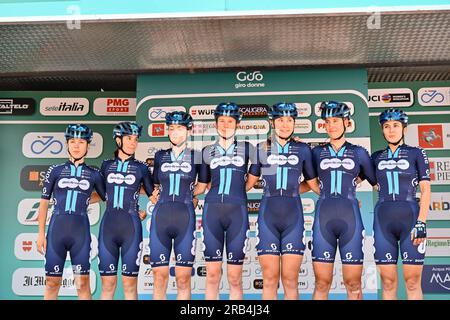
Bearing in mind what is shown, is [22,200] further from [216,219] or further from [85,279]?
[216,219]

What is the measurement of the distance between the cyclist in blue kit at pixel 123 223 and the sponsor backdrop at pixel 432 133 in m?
2.71

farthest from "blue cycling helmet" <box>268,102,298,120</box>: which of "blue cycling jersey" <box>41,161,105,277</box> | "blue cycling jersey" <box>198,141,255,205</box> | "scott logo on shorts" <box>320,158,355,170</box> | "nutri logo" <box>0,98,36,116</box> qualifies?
"nutri logo" <box>0,98,36,116</box>

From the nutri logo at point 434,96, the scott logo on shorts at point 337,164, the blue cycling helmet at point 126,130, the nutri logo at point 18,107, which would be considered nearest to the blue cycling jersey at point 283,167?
the scott logo on shorts at point 337,164

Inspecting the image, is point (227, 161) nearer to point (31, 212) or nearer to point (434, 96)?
point (31, 212)

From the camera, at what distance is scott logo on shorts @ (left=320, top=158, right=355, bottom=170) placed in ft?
12.4

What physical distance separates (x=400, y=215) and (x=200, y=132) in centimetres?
212

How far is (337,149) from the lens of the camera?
3857 millimetres

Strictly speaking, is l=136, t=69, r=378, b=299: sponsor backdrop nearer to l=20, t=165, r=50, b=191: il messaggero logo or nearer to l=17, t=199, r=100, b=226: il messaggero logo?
l=17, t=199, r=100, b=226: il messaggero logo

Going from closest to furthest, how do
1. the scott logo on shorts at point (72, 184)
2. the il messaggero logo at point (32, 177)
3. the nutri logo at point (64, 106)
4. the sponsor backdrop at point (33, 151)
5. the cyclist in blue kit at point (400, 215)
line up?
the cyclist in blue kit at point (400, 215) < the scott logo on shorts at point (72, 184) < the sponsor backdrop at point (33, 151) < the il messaggero logo at point (32, 177) < the nutri logo at point (64, 106)

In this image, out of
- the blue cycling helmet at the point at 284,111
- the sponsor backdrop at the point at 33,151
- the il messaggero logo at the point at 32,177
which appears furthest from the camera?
the il messaggero logo at the point at 32,177

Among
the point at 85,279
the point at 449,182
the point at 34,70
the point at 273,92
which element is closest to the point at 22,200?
the point at 34,70

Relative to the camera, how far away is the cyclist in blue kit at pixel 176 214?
377 cm

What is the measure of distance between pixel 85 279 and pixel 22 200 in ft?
6.52

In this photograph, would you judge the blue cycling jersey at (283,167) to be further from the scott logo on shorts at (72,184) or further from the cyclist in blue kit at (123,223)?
the scott logo on shorts at (72,184)
